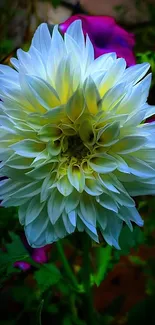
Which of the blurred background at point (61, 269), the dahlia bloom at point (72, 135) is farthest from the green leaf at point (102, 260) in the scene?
the dahlia bloom at point (72, 135)

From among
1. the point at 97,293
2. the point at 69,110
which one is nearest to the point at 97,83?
the point at 69,110

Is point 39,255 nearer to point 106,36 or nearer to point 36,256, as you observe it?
point 36,256

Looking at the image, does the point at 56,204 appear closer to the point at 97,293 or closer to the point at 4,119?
the point at 4,119

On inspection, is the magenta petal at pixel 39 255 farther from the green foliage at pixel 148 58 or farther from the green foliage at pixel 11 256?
the green foliage at pixel 148 58

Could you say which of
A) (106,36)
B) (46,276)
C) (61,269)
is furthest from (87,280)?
(106,36)

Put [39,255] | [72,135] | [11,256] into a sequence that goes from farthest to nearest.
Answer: [39,255] → [11,256] → [72,135]

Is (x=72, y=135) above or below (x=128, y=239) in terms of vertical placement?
above
